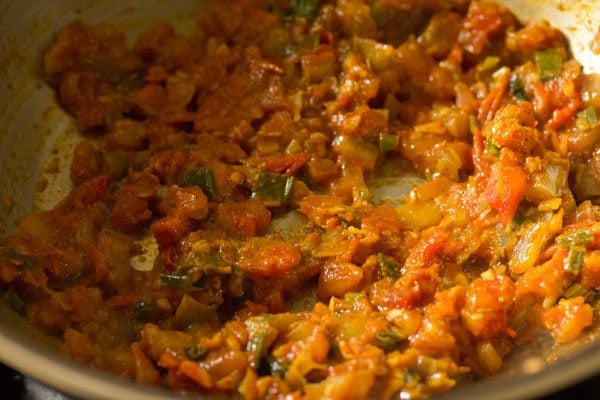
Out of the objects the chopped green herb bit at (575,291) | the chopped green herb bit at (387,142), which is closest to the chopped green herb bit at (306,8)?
the chopped green herb bit at (387,142)

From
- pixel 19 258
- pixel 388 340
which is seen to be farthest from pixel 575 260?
pixel 19 258

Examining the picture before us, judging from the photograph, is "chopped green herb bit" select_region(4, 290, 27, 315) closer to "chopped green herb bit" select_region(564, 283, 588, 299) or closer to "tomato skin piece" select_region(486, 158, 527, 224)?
"tomato skin piece" select_region(486, 158, 527, 224)

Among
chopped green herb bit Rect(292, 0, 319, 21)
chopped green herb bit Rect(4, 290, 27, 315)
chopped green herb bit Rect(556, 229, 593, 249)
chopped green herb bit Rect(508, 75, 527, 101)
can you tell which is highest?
chopped green herb bit Rect(292, 0, 319, 21)

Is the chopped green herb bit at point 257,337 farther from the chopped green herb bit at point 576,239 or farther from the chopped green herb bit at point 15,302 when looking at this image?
the chopped green herb bit at point 576,239

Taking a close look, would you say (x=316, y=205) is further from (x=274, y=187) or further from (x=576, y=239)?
(x=576, y=239)

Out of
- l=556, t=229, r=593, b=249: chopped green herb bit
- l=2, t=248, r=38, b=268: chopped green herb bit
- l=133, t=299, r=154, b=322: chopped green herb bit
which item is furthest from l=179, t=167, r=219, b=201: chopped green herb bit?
l=556, t=229, r=593, b=249: chopped green herb bit
